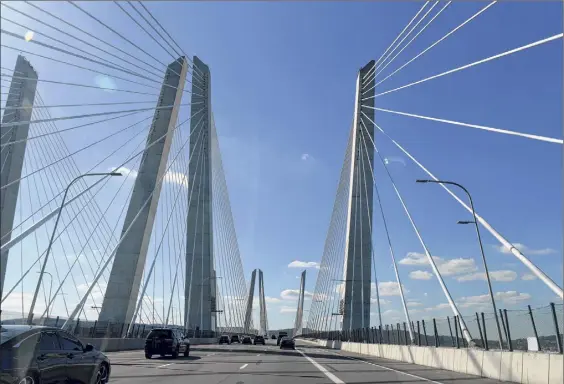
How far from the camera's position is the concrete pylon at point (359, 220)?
40.3 meters

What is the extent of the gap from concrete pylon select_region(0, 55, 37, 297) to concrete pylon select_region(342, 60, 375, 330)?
21.8m

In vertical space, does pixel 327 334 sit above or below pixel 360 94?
below

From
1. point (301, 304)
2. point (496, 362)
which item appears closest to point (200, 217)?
point (496, 362)

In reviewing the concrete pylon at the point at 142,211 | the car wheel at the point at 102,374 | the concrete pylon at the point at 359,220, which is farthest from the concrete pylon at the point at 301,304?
the car wheel at the point at 102,374

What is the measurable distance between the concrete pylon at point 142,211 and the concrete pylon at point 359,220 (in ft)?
43.8

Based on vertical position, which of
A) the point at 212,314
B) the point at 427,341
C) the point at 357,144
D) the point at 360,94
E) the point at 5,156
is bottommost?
the point at 427,341

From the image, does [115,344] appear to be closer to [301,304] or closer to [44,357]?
[44,357]

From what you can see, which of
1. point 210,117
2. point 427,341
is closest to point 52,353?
point 427,341

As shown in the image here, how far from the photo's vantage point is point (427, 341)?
90.3ft

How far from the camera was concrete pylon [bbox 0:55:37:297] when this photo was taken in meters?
29.0

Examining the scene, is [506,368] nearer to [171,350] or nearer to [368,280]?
[171,350]

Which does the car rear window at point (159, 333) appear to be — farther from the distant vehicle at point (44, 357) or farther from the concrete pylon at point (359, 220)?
the concrete pylon at point (359, 220)

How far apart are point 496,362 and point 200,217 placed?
3626 cm

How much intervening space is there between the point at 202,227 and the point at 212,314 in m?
14.5
